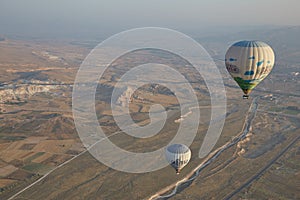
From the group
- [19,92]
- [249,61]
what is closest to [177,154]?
[249,61]

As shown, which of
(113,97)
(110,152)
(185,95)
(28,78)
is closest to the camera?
(110,152)

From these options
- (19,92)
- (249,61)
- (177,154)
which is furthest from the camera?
(19,92)

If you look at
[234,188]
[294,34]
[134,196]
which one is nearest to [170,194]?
[134,196]

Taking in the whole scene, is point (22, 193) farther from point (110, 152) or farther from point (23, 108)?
point (23, 108)

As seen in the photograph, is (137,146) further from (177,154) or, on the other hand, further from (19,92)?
(19,92)

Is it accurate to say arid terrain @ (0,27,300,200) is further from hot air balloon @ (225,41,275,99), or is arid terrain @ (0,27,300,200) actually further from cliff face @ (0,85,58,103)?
hot air balloon @ (225,41,275,99)

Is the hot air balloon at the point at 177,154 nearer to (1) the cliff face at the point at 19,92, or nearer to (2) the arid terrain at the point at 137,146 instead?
(2) the arid terrain at the point at 137,146

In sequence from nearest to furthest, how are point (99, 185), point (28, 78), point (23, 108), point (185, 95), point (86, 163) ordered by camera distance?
point (99, 185)
point (86, 163)
point (23, 108)
point (185, 95)
point (28, 78)

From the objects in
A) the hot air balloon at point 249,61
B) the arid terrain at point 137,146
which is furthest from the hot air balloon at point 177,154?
the hot air balloon at point 249,61
